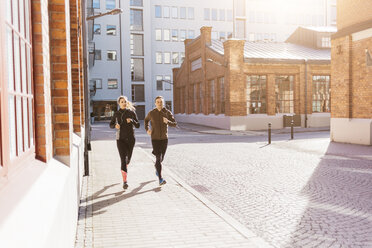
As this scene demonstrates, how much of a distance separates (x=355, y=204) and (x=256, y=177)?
2.88 m

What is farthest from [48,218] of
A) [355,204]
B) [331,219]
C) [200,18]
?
[200,18]

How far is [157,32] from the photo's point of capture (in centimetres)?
5456

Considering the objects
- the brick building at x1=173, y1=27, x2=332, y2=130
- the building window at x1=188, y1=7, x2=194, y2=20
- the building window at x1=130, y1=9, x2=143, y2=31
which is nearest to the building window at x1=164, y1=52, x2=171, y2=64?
the building window at x1=130, y1=9, x2=143, y2=31

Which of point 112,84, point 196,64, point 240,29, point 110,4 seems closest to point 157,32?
point 110,4

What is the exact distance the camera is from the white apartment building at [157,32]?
5159 cm

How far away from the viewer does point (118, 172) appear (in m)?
9.78

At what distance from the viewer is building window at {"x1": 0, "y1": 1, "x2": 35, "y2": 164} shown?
2037mm

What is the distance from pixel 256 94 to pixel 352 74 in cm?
1176

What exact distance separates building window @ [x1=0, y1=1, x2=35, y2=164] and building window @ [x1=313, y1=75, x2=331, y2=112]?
2916 centimetres

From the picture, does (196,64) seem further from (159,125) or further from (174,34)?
(159,125)

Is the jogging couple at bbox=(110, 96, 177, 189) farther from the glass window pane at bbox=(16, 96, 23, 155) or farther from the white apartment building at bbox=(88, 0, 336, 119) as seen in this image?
the white apartment building at bbox=(88, 0, 336, 119)

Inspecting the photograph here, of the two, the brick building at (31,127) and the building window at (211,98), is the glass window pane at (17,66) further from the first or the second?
the building window at (211,98)

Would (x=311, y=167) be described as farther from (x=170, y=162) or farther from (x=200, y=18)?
(x=200, y=18)

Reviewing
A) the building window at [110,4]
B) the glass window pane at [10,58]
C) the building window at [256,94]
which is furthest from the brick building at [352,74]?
the building window at [110,4]
